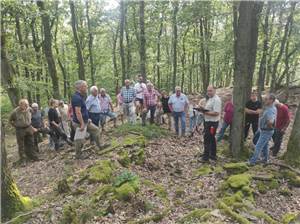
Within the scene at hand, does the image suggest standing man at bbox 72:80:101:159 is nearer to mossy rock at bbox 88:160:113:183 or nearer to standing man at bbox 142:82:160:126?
mossy rock at bbox 88:160:113:183

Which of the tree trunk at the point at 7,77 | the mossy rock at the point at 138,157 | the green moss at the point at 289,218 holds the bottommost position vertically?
the green moss at the point at 289,218

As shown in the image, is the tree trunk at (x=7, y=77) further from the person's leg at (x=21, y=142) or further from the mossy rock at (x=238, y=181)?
the mossy rock at (x=238, y=181)

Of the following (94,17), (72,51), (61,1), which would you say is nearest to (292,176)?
(61,1)

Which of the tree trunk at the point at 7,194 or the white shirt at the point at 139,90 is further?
the white shirt at the point at 139,90

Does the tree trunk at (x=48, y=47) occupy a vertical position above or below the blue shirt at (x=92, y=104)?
above

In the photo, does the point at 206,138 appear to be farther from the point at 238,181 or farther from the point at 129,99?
the point at 129,99

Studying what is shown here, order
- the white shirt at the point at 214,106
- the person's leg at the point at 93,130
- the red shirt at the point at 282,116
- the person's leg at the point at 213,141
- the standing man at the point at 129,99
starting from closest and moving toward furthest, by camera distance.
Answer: the white shirt at the point at 214,106, the person's leg at the point at 213,141, the person's leg at the point at 93,130, the red shirt at the point at 282,116, the standing man at the point at 129,99

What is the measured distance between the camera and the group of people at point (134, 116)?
8.54 meters

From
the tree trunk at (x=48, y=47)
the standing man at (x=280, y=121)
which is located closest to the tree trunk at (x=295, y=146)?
the standing man at (x=280, y=121)

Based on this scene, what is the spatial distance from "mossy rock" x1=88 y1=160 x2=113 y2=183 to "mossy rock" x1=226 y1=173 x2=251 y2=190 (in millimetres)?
2824

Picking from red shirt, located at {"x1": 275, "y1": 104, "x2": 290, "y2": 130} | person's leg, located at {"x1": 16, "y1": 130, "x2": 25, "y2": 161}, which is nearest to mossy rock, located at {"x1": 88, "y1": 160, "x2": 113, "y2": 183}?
person's leg, located at {"x1": 16, "y1": 130, "x2": 25, "y2": 161}

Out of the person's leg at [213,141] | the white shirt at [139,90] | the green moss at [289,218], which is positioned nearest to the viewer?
the green moss at [289,218]

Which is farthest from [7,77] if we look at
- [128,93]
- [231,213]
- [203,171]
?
[231,213]

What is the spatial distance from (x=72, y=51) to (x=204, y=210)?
1272 inches
